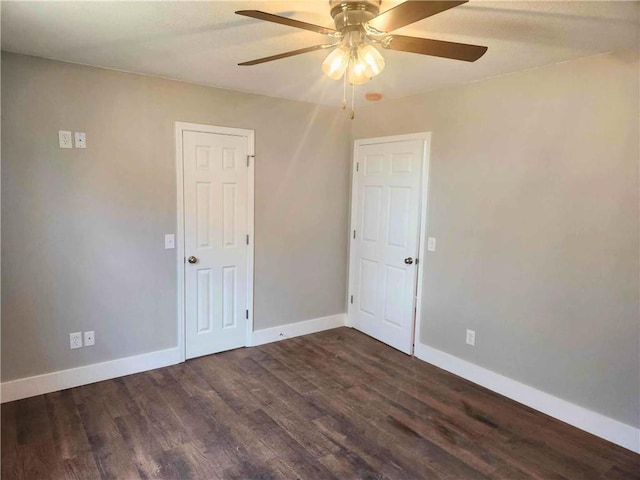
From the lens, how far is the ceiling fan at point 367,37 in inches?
62.6

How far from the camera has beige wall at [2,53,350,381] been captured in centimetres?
281

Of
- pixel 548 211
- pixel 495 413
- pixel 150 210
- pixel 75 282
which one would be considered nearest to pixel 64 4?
pixel 150 210

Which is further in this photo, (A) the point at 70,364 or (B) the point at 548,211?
(A) the point at 70,364

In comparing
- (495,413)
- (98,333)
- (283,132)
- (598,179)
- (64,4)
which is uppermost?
(64,4)

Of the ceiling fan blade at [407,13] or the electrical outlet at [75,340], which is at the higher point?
the ceiling fan blade at [407,13]

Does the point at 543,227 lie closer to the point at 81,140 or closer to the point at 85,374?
the point at 81,140

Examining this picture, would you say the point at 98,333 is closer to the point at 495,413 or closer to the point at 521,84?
the point at 495,413

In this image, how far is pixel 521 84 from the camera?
114 inches

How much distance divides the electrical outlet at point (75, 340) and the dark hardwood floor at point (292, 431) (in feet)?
1.10

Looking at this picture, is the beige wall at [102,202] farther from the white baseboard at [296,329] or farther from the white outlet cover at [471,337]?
the white outlet cover at [471,337]

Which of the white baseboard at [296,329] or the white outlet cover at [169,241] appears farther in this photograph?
the white baseboard at [296,329]

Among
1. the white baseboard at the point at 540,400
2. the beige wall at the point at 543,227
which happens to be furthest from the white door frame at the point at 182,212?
the white baseboard at the point at 540,400

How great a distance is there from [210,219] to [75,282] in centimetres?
114

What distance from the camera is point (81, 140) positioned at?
9.79 ft
